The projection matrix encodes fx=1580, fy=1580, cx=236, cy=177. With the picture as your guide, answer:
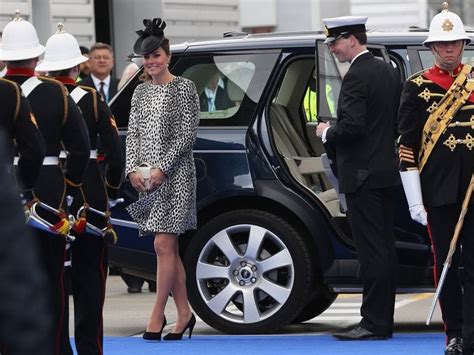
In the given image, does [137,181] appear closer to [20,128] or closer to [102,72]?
[20,128]

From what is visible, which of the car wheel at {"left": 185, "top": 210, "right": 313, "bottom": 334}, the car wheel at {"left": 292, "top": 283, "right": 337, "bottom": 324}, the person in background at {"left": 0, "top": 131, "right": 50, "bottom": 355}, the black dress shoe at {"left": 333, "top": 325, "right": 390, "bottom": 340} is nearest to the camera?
the person in background at {"left": 0, "top": 131, "right": 50, "bottom": 355}

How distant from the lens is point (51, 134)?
6.90m

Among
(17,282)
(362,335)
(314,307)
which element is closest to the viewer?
(17,282)

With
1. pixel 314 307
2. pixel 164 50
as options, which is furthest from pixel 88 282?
pixel 314 307

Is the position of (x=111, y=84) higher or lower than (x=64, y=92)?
lower

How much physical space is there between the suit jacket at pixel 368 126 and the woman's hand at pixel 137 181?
1.09 meters

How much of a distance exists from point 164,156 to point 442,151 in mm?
1825

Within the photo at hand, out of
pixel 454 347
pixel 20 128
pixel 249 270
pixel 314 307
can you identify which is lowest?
pixel 314 307

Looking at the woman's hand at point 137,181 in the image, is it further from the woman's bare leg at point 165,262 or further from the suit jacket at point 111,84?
the suit jacket at point 111,84

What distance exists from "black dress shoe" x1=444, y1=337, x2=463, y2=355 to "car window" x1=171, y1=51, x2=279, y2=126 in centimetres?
202

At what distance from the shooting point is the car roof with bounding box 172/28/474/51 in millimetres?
9039

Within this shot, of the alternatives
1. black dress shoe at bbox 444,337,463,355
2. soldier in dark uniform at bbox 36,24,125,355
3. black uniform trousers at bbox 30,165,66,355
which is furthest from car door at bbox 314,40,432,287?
black uniform trousers at bbox 30,165,66,355

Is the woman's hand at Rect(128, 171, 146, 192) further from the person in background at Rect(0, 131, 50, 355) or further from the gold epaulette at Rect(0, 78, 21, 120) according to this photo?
the person in background at Rect(0, 131, 50, 355)

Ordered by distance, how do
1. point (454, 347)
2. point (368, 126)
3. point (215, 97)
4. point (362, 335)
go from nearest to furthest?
point (454, 347), point (368, 126), point (362, 335), point (215, 97)
